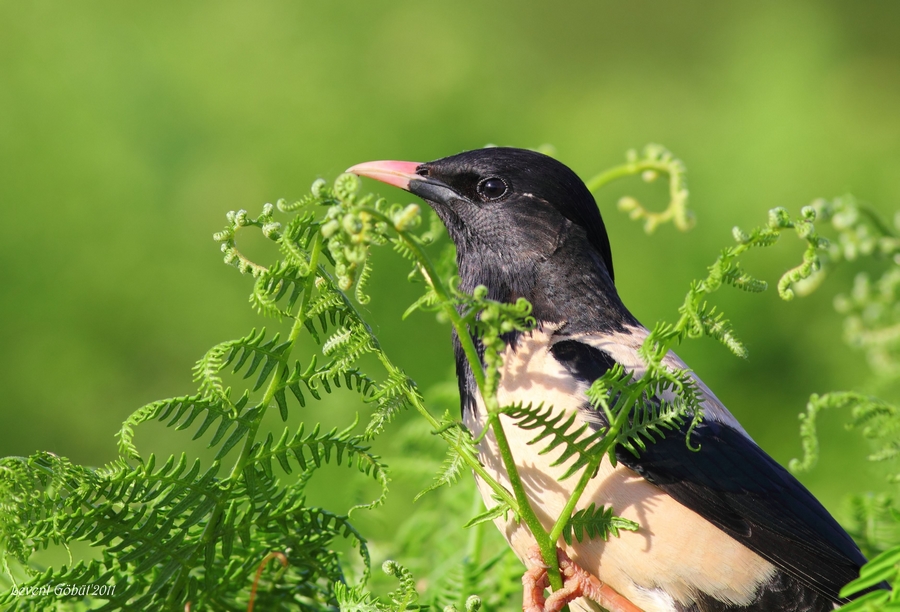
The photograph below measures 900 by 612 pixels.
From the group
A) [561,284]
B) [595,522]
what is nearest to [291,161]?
[561,284]

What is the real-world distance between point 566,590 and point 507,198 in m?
1.00

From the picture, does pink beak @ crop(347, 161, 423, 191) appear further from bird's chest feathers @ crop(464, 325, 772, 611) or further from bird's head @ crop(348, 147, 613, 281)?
bird's chest feathers @ crop(464, 325, 772, 611)

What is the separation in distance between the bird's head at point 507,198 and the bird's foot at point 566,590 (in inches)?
31.3

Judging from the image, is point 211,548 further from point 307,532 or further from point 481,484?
point 481,484

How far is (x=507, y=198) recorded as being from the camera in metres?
2.38

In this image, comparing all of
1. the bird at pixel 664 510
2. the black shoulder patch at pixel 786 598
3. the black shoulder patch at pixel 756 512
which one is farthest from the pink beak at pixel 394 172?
the black shoulder patch at pixel 786 598

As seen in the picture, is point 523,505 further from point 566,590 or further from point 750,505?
point 750,505

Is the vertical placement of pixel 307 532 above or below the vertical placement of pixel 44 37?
below

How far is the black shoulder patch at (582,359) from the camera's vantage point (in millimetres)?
2021

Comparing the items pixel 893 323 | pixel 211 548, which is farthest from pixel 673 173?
pixel 211 548

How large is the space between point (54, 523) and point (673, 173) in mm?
1673

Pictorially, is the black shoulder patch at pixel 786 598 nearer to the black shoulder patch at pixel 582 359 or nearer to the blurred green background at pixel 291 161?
the black shoulder patch at pixel 582 359

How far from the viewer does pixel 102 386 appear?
5.04 meters

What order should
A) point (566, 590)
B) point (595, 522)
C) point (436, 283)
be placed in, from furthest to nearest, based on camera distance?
point (566, 590) < point (595, 522) < point (436, 283)
